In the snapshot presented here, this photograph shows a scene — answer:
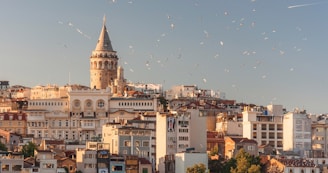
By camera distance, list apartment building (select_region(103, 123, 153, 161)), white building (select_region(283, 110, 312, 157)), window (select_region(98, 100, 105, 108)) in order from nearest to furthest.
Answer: apartment building (select_region(103, 123, 153, 161)), white building (select_region(283, 110, 312, 157)), window (select_region(98, 100, 105, 108))

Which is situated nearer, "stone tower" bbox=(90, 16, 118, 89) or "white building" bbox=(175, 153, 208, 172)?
"white building" bbox=(175, 153, 208, 172)

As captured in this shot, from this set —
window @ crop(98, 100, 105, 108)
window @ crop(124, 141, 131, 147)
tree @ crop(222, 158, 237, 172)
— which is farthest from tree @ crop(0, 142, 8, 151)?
window @ crop(98, 100, 105, 108)

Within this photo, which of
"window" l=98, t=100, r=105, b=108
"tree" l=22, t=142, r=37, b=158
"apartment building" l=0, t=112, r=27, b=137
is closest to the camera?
"tree" l=22, t=142, r=37, b=158

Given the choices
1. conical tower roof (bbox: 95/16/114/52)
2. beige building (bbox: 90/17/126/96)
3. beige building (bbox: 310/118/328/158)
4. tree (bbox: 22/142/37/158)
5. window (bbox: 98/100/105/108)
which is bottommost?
tree (bbox: 22/142/37/158)

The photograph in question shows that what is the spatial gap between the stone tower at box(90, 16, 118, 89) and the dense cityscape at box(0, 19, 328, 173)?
0.54 ft

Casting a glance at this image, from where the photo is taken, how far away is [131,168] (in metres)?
66.8

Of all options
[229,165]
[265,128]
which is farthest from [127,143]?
[265,128]

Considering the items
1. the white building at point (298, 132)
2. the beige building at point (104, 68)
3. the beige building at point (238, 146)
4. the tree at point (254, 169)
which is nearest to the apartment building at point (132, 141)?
the beige building at point (238, 146)

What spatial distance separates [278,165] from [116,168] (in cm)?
1051

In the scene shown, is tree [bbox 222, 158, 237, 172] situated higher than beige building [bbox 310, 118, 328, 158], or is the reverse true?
beige building [bbox 310, 118, 328, 158]

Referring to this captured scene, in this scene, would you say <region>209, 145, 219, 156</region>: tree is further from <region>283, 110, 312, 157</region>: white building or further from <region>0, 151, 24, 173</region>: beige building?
<region>0, 151, 24, 173</region>: beige building

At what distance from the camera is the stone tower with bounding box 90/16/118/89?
115 meters

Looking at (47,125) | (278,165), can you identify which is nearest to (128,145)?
(278,165)

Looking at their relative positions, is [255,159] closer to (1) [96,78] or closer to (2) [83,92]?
(2) [83,92]
